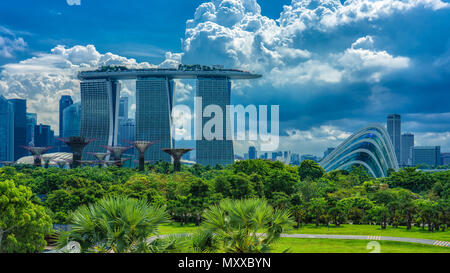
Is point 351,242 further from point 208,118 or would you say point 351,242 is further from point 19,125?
point 19,125

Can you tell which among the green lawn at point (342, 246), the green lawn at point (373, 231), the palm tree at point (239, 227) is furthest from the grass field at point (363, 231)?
the palm tree at point (239, 227)

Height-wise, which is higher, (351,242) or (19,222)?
A: (19,222)

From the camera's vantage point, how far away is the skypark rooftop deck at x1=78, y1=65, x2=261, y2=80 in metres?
162

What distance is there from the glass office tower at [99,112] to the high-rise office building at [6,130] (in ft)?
78.6

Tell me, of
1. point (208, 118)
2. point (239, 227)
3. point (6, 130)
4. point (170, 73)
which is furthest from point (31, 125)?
point (239, 227)

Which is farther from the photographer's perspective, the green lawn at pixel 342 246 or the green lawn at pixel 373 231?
the green lawn at pixel 373 231

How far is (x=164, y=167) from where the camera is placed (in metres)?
103

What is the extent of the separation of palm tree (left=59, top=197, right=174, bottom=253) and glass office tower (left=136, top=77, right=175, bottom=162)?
147231 millimetres

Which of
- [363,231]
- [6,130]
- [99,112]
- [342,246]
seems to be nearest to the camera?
[342,246]

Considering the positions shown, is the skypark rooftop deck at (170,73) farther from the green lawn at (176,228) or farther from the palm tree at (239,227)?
the palm tree at (239,227)

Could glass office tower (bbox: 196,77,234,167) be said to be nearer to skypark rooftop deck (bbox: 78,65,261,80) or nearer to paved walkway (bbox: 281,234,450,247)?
skypark rooftop deck (bbox: 78,65,261,80)

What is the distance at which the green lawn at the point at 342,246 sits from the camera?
31.3 meters

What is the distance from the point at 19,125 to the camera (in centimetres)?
15550

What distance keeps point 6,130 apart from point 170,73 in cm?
6051
